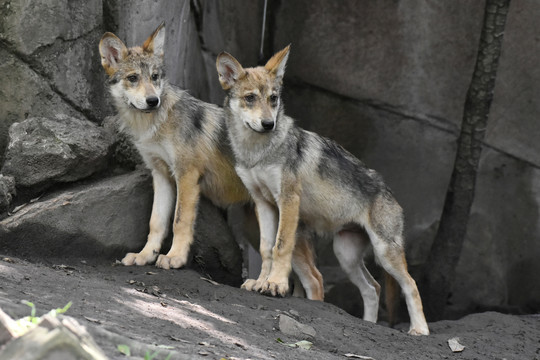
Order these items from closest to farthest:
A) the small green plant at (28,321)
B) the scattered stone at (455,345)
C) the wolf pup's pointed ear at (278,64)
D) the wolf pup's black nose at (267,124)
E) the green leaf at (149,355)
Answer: the small green plant at (28,321) < the green leaf at (149,355) < the scattered stone at (455,345) < the wolf pup's black nose at (267,124) < the wolf pup's pointed ear at (278,64)

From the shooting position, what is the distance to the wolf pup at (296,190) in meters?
7.48

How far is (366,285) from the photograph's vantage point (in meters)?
8.26

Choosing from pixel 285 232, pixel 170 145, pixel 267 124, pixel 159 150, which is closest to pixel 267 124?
pixel 267 124

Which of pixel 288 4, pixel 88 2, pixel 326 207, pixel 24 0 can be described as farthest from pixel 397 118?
pixel 24 0

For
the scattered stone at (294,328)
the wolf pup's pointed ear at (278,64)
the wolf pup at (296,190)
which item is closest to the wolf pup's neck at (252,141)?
the wolf pup at (296,190)

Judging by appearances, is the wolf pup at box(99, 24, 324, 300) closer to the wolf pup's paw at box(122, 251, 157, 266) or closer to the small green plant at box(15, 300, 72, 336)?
the wolf pup's paw at box(122, 251, 157, 266)

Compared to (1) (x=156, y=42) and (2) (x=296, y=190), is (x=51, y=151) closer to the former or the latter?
(1) (x=156, y=42)

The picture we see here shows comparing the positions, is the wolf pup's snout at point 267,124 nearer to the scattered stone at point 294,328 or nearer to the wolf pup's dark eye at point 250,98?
the wolf pup's dark eye at point 250,98

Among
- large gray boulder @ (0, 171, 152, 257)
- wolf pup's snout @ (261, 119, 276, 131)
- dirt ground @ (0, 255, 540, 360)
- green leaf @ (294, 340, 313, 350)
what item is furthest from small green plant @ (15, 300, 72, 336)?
wolf pup's snout @ (261, 119, 276, 131)

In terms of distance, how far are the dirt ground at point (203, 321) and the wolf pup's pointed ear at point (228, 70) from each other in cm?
195

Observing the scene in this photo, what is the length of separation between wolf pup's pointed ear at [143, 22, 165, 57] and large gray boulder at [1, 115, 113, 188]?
42.3 inches

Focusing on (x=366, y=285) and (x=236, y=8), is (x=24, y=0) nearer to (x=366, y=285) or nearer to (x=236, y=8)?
(x=236, y=8)

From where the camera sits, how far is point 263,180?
7.58 m

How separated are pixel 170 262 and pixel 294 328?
1826 mm
